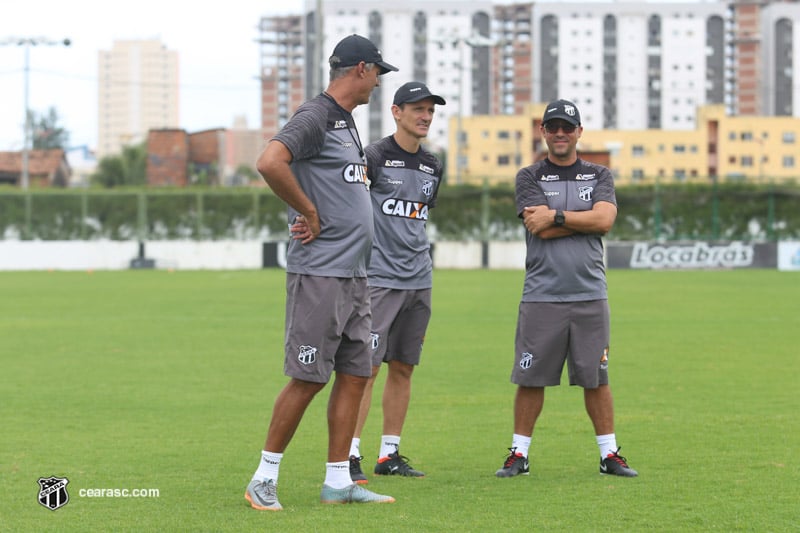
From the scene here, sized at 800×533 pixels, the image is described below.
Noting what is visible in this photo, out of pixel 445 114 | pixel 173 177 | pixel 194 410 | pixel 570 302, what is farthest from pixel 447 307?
pixel 445 114

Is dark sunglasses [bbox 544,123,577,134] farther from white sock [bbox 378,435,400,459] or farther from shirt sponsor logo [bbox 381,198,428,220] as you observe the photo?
white sock [bbox 378,435,400,459]

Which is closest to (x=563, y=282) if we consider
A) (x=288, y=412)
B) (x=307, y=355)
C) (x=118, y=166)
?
(x=307, y=355)

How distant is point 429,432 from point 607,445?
1.82 m

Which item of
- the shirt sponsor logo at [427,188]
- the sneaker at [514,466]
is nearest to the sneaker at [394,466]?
the sneaker at [514,466]

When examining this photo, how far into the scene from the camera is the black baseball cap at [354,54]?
5.88 metres

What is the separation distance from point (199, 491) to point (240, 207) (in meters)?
40.4

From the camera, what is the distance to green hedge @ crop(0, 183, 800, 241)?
43.9 metres

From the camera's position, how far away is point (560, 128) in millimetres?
6793

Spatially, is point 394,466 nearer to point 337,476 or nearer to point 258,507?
point 337,476

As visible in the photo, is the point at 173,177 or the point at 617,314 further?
the point at 173,177

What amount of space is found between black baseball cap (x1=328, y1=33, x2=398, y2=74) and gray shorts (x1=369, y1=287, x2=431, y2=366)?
62.3 inches

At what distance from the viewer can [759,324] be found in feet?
57.2

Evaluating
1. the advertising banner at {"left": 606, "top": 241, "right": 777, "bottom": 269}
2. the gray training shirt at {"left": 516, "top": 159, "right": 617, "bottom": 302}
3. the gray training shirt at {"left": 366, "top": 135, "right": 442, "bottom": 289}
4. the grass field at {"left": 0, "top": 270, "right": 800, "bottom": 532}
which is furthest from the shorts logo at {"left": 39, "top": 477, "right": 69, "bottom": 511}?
the advertising banner at {"left": 606, "top": 241, "right": 777, "bottom": 269}

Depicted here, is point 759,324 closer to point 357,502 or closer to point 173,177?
point 357,502
